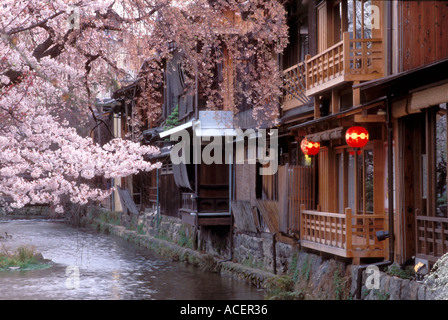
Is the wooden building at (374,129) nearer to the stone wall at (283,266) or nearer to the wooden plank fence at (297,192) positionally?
the wooden plank fence at (297,192)

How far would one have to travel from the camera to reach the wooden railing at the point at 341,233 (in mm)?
14220

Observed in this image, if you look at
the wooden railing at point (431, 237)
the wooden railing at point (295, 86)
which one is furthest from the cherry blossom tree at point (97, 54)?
the wooden railing at point (431, 237)

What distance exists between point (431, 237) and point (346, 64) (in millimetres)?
4635

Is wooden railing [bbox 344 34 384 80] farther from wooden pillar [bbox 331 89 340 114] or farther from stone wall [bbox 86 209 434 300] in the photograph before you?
stone wall [bbox 86 209 434 300]

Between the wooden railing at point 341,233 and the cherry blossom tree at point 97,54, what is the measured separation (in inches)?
199

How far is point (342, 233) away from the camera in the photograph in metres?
14.6

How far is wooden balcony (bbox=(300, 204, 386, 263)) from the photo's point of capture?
14219 mm

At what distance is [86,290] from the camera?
19.5 m

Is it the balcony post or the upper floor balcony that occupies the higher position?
the upper floor balcony

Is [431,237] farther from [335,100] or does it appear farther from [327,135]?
[335,100]

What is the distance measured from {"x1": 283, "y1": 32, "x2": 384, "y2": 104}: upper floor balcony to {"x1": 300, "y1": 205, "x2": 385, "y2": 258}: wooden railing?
125 inches

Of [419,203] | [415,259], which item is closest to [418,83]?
[419,203]

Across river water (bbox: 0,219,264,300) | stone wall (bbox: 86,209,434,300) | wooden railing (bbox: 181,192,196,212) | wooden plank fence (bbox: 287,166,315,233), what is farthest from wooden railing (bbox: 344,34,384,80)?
wooden railing (bbox: 181,192,196,212)

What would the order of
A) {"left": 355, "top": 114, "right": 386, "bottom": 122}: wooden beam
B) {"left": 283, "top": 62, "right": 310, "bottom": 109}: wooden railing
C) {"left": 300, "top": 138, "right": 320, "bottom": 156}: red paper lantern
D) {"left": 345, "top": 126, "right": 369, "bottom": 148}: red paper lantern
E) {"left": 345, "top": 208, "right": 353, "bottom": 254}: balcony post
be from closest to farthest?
{"left": 345, "top": 208, "right": 353, "bottom": 254}: balcony post
{"left": 355, "top": 114, "right": 386, "bottom": 122}: wooden beam
{"left": 345, "top": 126, "right": 369, "bottom": 148}: red paper lantern
{"left": 300, "top": 138, "right": 320, "bottom": 156}: red paper lantern
{"left": 283, "top": 62, "right": 310, "bottom": 109}: wooden railing
